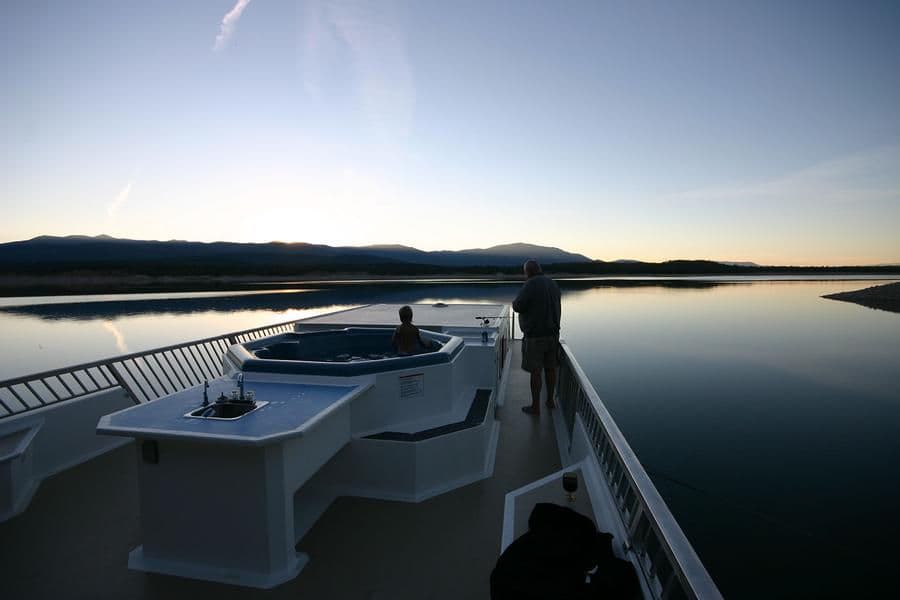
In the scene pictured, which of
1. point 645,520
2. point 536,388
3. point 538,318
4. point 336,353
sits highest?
point 538,318

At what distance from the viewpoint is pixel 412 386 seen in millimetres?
4090

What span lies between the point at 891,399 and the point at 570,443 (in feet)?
49.8

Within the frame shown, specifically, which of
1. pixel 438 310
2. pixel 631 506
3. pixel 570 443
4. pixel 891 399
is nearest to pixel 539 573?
pixel 631 506

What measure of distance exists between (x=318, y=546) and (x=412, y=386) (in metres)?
1.54

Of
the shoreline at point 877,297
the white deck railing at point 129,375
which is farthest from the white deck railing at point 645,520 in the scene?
the shoreline at point 877,297

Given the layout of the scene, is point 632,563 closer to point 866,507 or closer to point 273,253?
point 866,507

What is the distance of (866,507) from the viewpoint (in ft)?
22.5

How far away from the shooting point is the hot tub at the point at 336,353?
383 centimetres

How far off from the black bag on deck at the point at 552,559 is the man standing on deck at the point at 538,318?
10.4 feet

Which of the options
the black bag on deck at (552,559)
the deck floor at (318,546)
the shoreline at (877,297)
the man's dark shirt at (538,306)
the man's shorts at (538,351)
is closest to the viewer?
the black bag on deck at (552,559)

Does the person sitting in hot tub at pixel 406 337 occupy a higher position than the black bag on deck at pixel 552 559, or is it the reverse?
the person sitting in hot tub at pixel 406 337

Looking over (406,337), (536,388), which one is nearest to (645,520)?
(406,337)

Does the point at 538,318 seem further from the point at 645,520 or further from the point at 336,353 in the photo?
the point at 645,520

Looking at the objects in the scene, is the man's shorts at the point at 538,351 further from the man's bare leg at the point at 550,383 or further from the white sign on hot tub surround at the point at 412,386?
the white sign on hot tub surround at the point at 412,386
